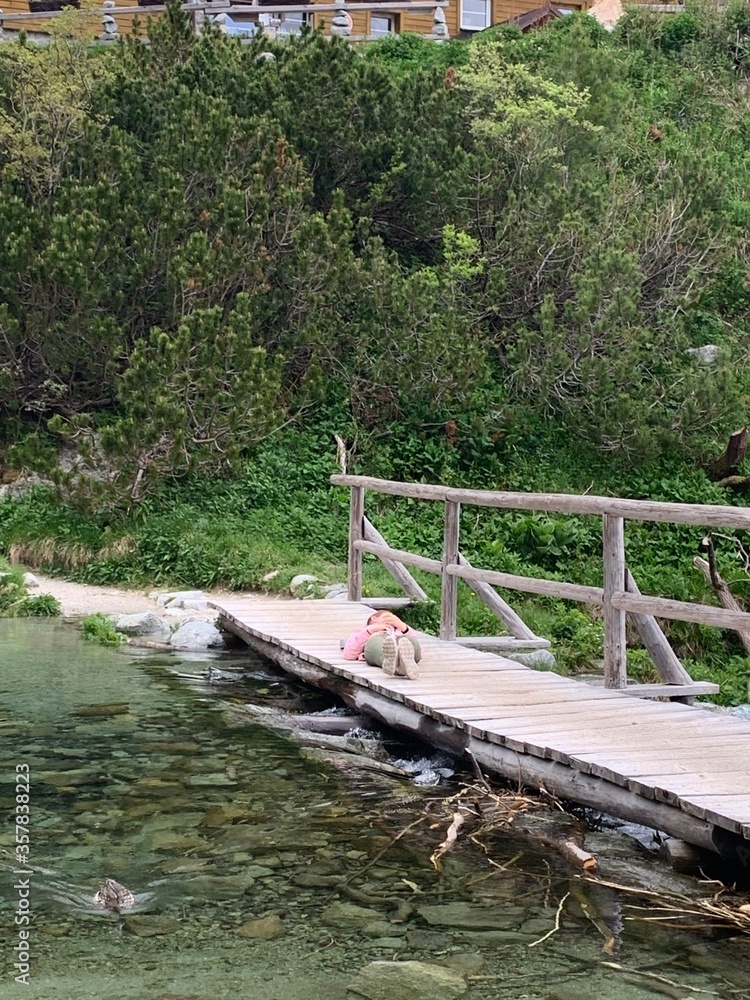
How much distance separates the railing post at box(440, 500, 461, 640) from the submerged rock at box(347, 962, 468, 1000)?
540 centimetres

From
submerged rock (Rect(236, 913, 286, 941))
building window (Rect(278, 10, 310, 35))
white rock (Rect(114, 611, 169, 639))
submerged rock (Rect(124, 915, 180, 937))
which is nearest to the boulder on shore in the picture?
white rock (Rect(114, 611, 169, 639))

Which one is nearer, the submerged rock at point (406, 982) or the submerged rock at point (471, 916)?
the submerged rock at point (406, 982)

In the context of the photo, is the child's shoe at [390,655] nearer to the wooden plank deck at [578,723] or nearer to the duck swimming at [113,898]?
the wooden plank deck at [578,723]

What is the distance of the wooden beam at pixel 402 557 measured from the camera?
992cm

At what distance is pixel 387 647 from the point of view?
8.31m

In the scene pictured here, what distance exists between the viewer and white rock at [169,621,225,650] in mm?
11766

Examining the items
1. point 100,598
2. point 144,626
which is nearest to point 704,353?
point 100,598

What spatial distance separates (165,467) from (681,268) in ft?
30.3

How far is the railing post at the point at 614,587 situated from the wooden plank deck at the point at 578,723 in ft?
0.76

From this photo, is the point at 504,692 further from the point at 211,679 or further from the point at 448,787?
the point at 211,679

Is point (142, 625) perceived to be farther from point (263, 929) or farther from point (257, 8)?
point (257, 8)

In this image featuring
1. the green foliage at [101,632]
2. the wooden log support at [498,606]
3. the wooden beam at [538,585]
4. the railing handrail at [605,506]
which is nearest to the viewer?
the railing handrail at [605,506]

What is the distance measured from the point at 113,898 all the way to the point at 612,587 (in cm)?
400

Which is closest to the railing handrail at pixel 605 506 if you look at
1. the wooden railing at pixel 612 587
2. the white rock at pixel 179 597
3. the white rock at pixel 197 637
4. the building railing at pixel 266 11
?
the wooden railing at pixel 612 587
